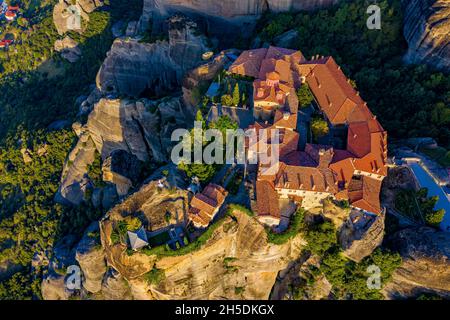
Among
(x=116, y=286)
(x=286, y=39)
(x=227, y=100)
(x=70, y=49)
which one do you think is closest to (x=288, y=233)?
(x=227, y=100)

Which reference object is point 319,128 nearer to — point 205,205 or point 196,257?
point 205,205

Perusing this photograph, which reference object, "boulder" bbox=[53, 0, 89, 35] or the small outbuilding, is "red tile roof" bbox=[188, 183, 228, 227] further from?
"boulder" bbox=[53, 0, 89, 35]

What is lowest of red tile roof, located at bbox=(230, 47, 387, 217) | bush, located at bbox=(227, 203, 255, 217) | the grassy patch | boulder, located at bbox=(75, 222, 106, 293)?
boulder, located at bbox=(75, 222, 106, 293)

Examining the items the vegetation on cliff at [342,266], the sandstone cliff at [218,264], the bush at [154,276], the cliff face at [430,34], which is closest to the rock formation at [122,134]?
the sandstone cliff at [218,264]

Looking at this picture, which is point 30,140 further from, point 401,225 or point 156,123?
point 401,225

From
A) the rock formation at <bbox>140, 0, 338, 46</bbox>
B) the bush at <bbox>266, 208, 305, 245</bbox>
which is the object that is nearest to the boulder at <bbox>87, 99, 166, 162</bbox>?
the rock formation at <bbox>140, 0, 338, 46</bbox>

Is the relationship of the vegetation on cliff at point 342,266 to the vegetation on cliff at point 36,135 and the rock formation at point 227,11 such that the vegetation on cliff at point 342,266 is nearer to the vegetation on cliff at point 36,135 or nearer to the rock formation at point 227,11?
the vegetation on cliff at point 36,135
